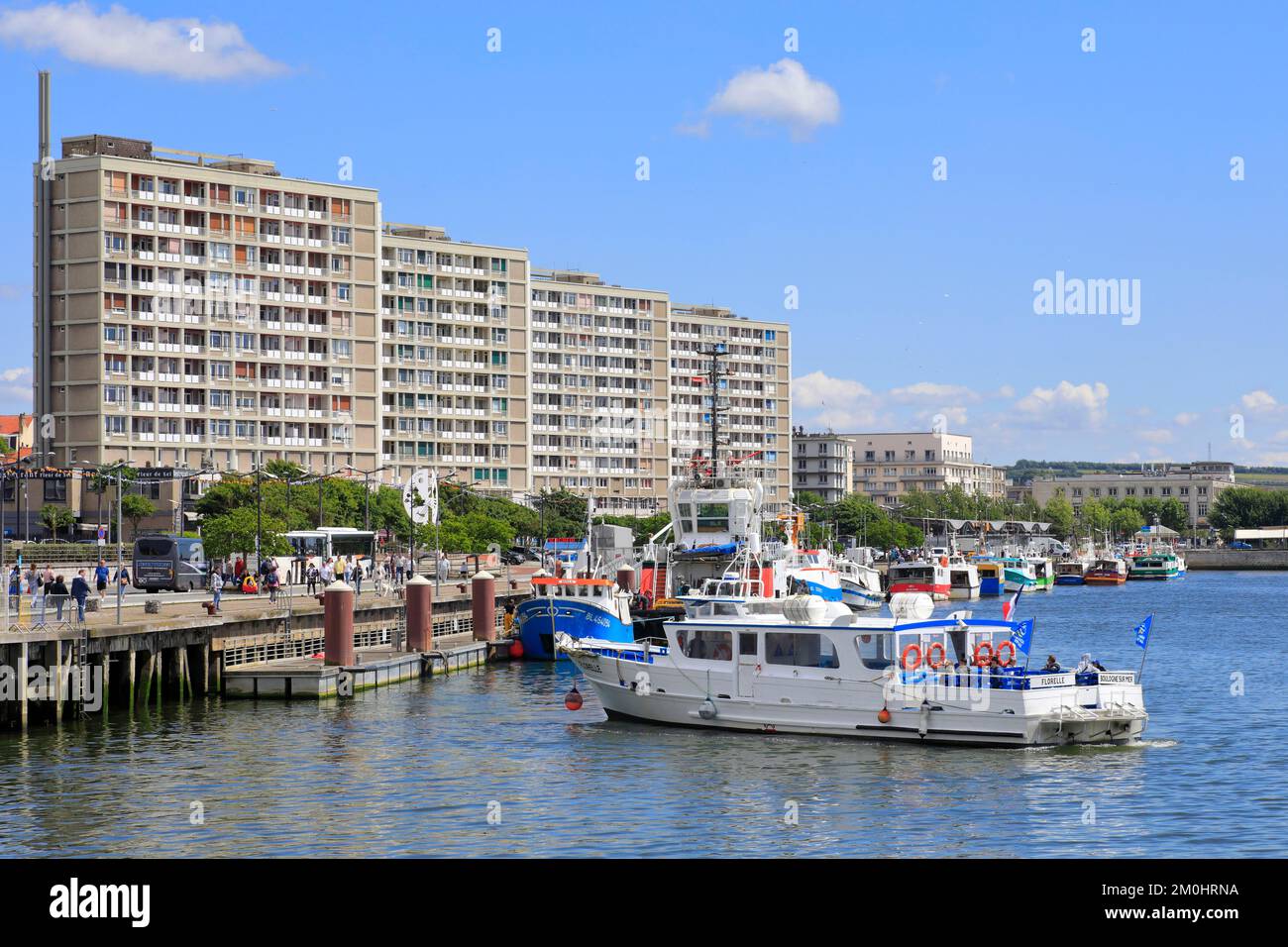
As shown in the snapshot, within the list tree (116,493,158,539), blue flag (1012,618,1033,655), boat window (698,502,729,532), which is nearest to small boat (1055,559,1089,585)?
tree (116,493,158,539)

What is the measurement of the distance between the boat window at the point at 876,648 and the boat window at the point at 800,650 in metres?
0.86

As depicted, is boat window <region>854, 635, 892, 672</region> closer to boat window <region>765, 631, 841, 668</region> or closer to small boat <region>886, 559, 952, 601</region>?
boat window <region>765, 631, 841, 668</region>

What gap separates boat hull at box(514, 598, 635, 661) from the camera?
224 ft

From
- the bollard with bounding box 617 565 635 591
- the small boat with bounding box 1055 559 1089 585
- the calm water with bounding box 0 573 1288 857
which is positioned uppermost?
the bollard with bounding box 617 565 635 591

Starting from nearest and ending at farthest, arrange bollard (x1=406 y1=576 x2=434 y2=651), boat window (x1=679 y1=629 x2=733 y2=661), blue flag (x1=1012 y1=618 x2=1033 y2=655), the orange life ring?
the orange life ring
blue flag (x1=1012 y1=618 x2=1033 y2=655)
boat window (x1=679 y1=629 x2=733 y2=661)
bollard (x1=406 y1=576 x2=434 y2=651)

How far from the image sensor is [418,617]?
69.9m

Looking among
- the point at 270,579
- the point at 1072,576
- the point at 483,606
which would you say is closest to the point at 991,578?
the point at 1072,576

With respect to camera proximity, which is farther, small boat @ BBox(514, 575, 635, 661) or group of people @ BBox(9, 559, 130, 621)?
small boat @ BBox(514, 575, 635, 661)

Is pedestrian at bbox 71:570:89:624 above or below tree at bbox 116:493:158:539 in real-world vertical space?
below

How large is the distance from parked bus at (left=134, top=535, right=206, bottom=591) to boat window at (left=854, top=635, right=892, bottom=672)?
51934mm

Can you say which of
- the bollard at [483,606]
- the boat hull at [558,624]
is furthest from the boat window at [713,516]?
the bollard at [483,606]

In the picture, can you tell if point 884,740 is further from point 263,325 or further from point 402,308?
point 402,308

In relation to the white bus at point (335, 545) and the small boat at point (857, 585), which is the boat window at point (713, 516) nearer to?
the small boat at point (857, 585)
